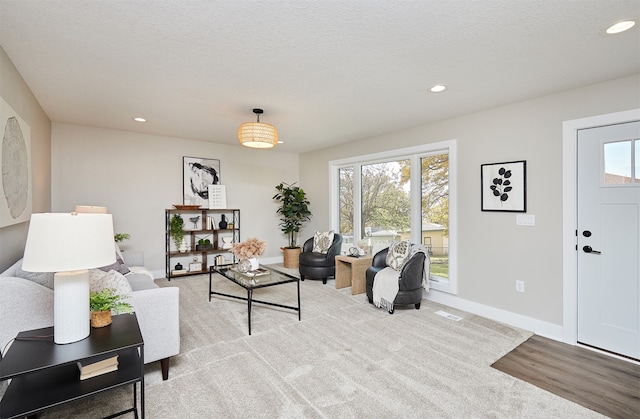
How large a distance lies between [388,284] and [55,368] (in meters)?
3.05

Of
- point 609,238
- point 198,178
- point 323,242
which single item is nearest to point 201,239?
point 198,178

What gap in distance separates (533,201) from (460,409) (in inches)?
91.6

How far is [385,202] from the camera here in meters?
5.04

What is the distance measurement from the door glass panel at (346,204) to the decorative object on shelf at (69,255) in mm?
4381

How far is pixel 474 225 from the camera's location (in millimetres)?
3723

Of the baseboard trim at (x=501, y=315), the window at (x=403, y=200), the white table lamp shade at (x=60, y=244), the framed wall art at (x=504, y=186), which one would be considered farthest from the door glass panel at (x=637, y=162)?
the white table lamp shade at (x=60, y=244)

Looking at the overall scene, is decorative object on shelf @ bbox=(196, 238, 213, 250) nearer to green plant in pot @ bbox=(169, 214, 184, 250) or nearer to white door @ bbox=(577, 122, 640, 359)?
green plant in pot @ bbox=(169, 214, 184, 250)

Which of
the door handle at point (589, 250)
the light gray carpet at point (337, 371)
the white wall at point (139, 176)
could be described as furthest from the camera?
the white wall at point (139, 176)

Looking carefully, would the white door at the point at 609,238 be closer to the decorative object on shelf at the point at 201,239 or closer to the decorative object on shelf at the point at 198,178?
the decorative object on shelf at the point at 201,239

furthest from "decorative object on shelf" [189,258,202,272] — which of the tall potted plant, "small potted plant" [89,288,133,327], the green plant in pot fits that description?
"small potted plant" [89,288,133,327]

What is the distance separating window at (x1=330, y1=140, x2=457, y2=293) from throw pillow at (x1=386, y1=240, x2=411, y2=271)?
19.1 inches

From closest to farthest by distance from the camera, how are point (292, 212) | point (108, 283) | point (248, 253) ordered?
point (108, 283) → point (248, 253) → point (292, 212)

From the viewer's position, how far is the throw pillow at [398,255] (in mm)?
3840

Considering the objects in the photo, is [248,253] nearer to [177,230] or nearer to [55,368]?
[55,368]
